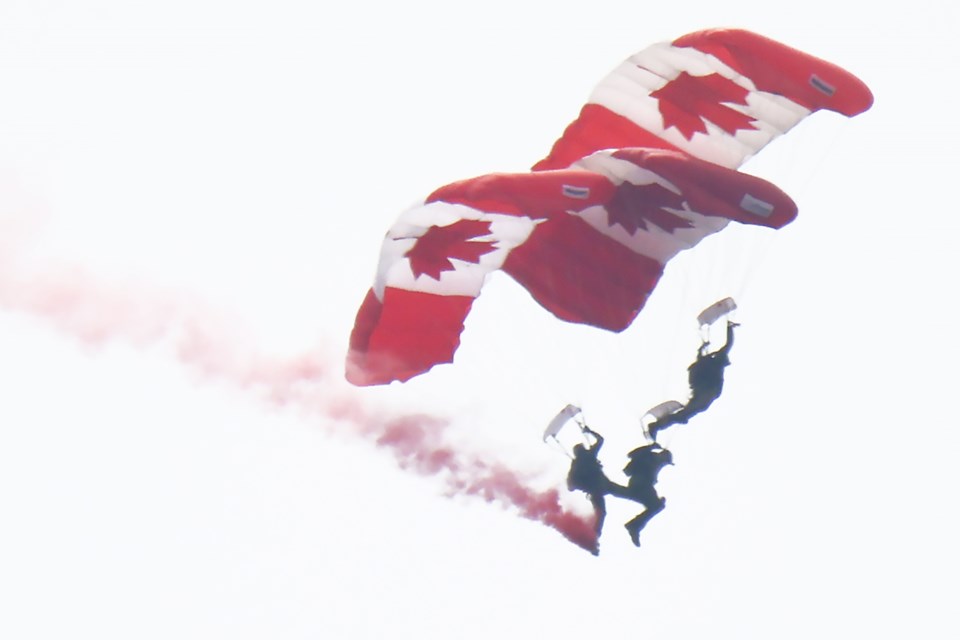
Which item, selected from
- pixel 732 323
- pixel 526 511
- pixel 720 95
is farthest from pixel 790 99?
pixel 526 511

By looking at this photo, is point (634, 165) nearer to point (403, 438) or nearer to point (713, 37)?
point (713, 37)

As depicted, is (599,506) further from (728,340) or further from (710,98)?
(710,98)

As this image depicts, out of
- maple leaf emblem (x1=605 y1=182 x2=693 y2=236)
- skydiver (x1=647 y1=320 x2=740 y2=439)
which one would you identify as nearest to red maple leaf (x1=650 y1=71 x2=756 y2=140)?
maple leaf emblem (x1=605 y1=182 x2=693 y2=236)

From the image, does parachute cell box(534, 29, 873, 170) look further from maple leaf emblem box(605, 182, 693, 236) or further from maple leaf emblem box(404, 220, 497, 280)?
maple leaf emblem box(404, 220, 497, 280)

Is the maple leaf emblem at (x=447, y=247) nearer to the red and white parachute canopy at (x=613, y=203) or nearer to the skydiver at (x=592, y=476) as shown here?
the red and white parachute canopy at (x=613, y=203)

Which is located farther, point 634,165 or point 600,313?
point 600,313

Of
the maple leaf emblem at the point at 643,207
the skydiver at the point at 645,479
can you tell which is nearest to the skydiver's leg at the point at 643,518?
the skydiver at the point at 645,479
